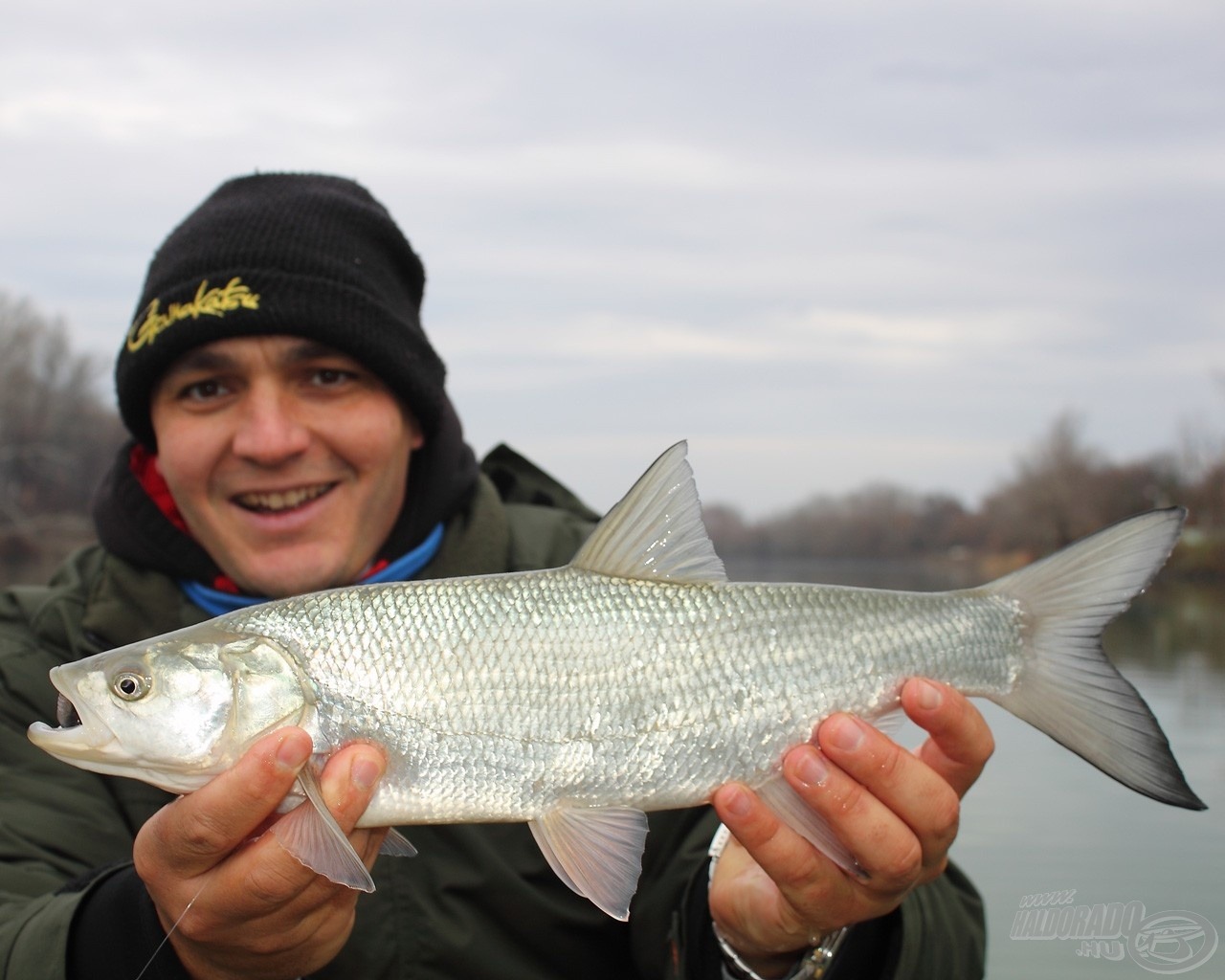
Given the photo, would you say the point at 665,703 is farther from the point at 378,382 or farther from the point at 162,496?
the point at 162,496

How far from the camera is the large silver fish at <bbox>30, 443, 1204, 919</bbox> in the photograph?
83.3 inches

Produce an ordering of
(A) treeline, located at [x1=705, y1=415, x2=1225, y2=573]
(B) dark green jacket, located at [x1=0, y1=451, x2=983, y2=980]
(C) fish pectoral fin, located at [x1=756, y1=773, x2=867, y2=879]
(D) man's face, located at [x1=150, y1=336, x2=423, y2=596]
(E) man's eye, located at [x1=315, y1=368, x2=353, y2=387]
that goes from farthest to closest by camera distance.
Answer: (A) treeline, located at [x1=705, y1=415, x2=1225, y2=573]
(E) man's eye, located at [x1=315, y1=368, x2=353, y2=387]
(D) man's face, located at [x1=150, y1=336, x2=423, y2=596]
(B) dark green jacket, located at [x1=0, y1=451, x2=983, y2=980]
(C) fish pectoral fin, located at [x1=756, y1=773, x2=867, y2=879]

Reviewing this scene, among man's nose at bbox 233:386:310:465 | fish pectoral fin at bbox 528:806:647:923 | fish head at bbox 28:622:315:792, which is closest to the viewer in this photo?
fish head at bbox 28:622:315:792

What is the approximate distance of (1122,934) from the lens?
14.0 ft

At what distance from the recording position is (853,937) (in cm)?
267

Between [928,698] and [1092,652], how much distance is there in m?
0.38

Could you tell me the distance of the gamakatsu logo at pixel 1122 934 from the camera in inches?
159

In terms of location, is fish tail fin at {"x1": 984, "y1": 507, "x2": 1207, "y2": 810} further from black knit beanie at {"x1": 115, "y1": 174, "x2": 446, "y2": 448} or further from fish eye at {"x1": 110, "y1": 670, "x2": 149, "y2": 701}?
black knit beanie at {"x1": 115, "y1": 174, "x2": 446, "y2": 448}

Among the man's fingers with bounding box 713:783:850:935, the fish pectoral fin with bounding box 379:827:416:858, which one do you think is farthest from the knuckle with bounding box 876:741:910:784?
the fish pectoral fin with bounding box 379:827:416:858

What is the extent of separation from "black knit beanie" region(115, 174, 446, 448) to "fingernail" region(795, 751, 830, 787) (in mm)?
1761

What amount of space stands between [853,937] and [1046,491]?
45.8 meters

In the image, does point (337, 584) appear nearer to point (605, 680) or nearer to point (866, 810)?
point (605, 680)

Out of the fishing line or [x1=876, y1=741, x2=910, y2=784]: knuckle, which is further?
[x1=876, y1=741, x2=910, y2=784]: knuckle

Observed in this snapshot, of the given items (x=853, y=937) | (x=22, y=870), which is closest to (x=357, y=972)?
(x=22, y=870)
